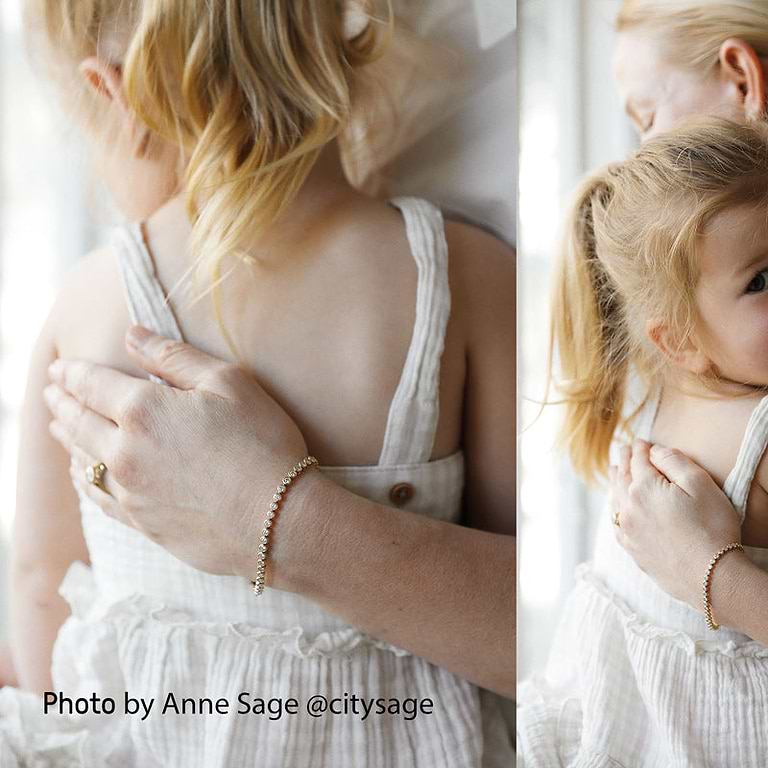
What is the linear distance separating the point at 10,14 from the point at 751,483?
62 centimetres

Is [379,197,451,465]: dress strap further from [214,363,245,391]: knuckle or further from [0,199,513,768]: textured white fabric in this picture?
[214,363,245,391]: knuckle

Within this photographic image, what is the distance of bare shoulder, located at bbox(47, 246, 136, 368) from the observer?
67 centimetres

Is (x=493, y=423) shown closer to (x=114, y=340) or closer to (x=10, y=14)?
(x=114, y=340)

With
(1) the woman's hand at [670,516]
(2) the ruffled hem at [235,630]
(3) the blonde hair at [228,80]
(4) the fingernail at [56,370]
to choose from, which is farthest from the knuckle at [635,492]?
(4) the fingernail at [56,370]

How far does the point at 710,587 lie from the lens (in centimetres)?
57

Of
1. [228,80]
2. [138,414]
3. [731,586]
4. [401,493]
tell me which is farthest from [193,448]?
[731,586]

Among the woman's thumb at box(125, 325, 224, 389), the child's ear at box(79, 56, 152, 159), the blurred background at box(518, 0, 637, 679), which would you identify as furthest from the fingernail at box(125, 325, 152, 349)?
the blurred background at box(518, 0, 637, 679)

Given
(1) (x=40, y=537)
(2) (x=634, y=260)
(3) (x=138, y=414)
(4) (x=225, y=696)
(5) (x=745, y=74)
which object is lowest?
(4) (x=225, y=696)

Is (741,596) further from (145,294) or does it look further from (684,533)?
(145,294)

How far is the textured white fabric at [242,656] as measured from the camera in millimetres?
662

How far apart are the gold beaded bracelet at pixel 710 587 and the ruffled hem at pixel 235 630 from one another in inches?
8.7

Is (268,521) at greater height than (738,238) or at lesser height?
lesser

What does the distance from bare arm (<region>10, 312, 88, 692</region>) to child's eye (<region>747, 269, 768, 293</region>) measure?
0.49 meters

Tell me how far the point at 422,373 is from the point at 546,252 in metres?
0.13
